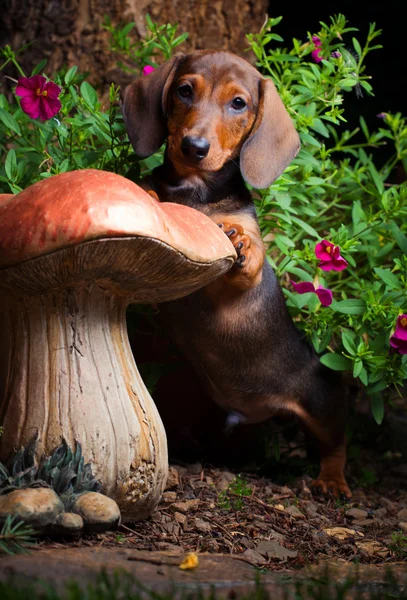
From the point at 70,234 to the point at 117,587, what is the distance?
1.04 meters

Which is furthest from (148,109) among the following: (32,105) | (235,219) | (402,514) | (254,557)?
(402,514)

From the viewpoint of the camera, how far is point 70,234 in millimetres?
2326

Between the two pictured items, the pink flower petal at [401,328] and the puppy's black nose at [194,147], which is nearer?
the puppy's black nose at [194,147]

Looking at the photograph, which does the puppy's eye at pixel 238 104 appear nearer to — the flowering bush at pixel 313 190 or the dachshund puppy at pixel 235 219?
the dachshund puppy at pixel 235 219

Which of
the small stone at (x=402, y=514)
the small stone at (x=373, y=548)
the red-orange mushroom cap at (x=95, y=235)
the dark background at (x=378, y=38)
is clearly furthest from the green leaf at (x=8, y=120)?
the dark background at (x=378, y=38)

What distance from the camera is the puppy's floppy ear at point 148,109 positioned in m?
3.44

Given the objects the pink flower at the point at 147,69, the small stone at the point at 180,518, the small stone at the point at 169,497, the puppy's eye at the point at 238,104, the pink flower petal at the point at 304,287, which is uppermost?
the puppy's eye at the point at 238,104

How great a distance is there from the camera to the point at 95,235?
7.65ft

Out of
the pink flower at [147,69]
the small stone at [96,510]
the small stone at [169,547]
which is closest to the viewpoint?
the small stone at [96,510]

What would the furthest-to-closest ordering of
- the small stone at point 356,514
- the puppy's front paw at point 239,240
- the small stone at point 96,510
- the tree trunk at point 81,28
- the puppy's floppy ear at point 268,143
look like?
the tree trunk at point 81,28 → the small stone at point 356,514 → the puppy's floppy ear at point 268,143 → the puppy's front paw at point 239,240 → the small stone at point 96,510

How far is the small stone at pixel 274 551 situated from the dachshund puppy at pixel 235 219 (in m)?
1.06

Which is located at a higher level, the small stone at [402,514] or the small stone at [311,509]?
the small stone at [311,509]

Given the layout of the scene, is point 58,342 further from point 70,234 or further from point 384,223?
point 384,223

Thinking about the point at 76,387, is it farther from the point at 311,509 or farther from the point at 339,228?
the point at 339,228
